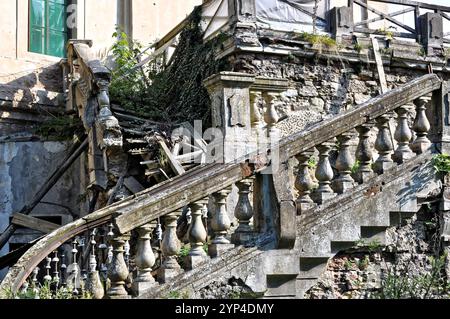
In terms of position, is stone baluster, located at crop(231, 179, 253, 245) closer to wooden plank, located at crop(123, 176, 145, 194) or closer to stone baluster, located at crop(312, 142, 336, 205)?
stone baluster, located at crop(312, 142, 336, 205)

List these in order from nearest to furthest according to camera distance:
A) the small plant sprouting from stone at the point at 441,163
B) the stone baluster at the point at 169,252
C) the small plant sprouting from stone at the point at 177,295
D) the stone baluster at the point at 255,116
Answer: the small plant sprouting from stone at the point at 177,295, the stone baluster at the point at 169,252, the small plant sprouting from stone at the point at 441,163, the stone baluster at the point at 255,116

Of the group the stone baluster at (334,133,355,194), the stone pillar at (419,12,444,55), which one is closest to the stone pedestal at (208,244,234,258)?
the stone baluster at (334,133,355,194)

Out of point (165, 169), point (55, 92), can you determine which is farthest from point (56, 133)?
point (165, 169)

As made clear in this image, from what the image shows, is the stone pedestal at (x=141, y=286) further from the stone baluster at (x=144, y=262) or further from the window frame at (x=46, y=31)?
the window frame at (x=46, y=31)

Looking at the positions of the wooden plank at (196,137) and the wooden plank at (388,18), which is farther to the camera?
the wooden plank at (388,18)

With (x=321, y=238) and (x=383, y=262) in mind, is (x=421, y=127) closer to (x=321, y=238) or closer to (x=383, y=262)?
(x=383, y=262)

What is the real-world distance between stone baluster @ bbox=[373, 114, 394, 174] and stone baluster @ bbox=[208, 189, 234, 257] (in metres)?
1.66

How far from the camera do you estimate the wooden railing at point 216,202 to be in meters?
7.29

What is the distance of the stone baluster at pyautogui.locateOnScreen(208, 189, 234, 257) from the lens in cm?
757

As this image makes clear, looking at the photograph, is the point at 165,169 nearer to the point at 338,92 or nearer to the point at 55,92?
the point at 338,92

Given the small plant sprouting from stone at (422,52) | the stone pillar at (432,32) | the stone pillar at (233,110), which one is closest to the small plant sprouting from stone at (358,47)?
the small plant sprouting from stone at (422,52)

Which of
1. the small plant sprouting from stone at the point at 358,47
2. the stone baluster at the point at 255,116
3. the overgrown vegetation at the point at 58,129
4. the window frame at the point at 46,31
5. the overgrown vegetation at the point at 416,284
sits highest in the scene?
the window frame at the point at 46,31

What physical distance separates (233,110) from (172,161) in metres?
2.18

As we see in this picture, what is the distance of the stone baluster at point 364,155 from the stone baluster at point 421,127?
58 centimetres
